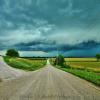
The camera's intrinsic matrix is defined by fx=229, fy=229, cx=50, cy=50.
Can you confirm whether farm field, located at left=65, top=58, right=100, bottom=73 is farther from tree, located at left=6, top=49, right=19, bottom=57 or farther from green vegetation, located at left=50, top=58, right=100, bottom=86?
tree, located at left=6, top=49, right=19, bottom=57

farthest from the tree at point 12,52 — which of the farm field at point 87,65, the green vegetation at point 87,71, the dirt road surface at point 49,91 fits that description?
the dirt road surface at point 49,91

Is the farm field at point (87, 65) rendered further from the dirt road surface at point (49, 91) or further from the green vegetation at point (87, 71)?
the dirt road surface at point (49, 91)

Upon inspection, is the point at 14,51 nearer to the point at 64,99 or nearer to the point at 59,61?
the point at 59,61

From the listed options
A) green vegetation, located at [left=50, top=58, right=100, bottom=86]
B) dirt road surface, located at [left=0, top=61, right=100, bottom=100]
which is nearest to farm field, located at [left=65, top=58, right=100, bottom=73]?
green vegetation, located at [left=50, top=58, right=100, bottom=86]

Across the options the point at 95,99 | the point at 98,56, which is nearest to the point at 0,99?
the point at 95,99

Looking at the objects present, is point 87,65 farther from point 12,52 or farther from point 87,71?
point 12,52

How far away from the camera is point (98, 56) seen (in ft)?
655

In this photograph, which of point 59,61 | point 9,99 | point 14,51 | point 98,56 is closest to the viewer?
point 9,99

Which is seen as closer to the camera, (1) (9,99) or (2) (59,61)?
(1) (9,99)

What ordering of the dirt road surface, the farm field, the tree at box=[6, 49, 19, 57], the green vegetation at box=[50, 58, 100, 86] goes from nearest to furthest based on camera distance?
the dirt road surface < the green vegetation at box=[50, 58, 100, 86] < the farm field < the tree at box=[6, 49, 19, 57]

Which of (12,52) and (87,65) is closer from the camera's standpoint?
(87,65)

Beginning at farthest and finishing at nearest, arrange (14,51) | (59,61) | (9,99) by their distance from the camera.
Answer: (14,51) < (59,61) < (9,99)

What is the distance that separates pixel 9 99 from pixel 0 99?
559 mm

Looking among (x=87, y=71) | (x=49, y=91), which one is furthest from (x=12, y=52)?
(x=49, y=91)
